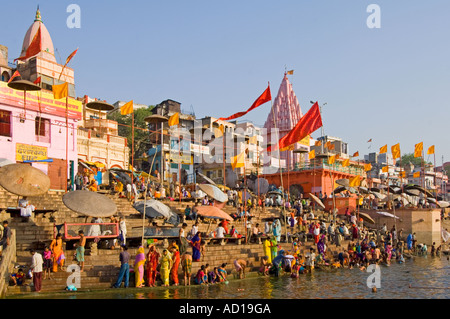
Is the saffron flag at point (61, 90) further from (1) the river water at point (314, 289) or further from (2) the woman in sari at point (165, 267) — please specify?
(1) the river water at point (314, 289)

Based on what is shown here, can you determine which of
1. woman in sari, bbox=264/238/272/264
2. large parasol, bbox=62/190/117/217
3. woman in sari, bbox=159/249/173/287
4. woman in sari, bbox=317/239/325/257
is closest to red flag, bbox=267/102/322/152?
woman in sari, bbox=317/239/325/257

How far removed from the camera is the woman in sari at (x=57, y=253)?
13250 mm

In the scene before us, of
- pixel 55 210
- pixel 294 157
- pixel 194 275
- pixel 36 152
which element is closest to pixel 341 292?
pixel 194 275

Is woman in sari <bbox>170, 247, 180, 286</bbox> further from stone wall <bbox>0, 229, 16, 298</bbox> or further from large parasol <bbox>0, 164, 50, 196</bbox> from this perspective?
large parasol <bbox>0, 164, 50, 196</bbox>

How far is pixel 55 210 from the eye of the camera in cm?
1762

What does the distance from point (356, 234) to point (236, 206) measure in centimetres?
665

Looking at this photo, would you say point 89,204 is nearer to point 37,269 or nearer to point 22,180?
point 22,180

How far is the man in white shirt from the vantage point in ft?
39.5

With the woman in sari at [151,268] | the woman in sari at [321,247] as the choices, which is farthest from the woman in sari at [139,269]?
the woman in sari at [321,247]

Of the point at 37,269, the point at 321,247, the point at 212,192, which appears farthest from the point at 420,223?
the point at 37,269

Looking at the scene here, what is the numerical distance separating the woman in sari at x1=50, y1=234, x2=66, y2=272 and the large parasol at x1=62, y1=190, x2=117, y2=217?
1.38 meters

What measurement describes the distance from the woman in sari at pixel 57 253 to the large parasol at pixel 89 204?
1384 mm

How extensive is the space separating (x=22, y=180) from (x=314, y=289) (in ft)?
33.4
